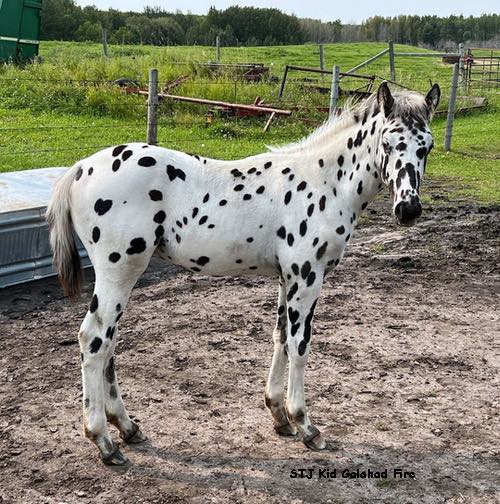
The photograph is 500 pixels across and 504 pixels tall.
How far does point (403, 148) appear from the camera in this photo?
3.73 metres

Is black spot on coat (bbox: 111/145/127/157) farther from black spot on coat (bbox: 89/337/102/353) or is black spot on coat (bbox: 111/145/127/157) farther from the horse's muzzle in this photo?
the horse's muzzle

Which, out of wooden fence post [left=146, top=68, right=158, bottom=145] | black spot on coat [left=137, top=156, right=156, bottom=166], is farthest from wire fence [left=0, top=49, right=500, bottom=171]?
black spot on coat [left=137, top=156, right=156, bottom=166]

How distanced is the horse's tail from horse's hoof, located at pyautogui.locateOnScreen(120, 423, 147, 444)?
0.85 metres

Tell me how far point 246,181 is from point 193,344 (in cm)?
186

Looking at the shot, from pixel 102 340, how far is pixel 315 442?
4.54 ft

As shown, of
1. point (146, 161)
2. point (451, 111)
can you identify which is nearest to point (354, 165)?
point (146, 161)

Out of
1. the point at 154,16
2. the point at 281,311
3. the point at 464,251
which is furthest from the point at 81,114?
the point at 154,16

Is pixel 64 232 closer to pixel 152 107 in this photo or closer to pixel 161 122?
pixel 152 107

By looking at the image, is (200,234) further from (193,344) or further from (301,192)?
(193,344)

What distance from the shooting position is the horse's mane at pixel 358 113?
3799mm

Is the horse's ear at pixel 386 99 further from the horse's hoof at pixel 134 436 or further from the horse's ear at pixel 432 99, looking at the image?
the horse's hoof at pixel 134 436

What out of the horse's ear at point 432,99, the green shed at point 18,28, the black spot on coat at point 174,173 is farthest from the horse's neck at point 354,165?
the green shed at point 18,28

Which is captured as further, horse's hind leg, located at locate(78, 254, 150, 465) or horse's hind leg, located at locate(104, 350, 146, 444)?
horse's hind leg, located at locate(104, 350, 146, 444)

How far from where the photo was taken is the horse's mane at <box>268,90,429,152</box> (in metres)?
3.80
